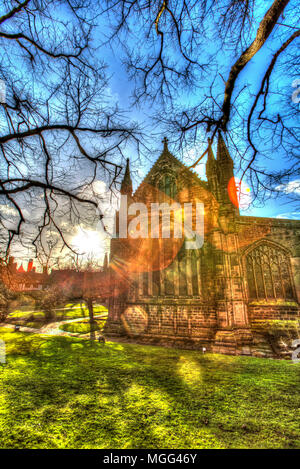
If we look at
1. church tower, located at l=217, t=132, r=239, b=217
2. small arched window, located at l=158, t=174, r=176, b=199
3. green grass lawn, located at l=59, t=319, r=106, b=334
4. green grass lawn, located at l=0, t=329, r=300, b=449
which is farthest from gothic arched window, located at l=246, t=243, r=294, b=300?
green grass lawn, located at l=59, t=319, r=106, b=334

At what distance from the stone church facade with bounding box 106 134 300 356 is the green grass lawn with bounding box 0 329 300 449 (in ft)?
9.67

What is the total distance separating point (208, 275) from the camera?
10.5 m

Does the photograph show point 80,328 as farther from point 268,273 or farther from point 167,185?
point 268,273

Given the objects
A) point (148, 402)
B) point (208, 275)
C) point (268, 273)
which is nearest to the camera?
point (148, 402)

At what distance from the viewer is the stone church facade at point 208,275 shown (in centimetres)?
928

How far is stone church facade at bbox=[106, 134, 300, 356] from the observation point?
9.28 m

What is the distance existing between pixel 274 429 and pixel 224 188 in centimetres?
951

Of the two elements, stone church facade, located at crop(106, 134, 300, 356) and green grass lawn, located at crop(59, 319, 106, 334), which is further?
green grass lawn, located at crop(59, 319, 106, 334)

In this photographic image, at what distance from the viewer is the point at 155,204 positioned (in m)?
13.0

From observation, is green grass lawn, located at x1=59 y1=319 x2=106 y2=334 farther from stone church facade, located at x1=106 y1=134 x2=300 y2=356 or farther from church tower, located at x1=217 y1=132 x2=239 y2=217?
church tower, located at x1=217 y1=132 x2=239 y2=217

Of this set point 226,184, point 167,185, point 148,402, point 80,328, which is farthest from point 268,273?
point 80,328

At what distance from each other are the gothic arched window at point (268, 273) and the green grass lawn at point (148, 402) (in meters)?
5.99

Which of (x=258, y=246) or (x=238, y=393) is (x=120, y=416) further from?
(x=258, y=246)

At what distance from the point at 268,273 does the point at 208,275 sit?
485cm
